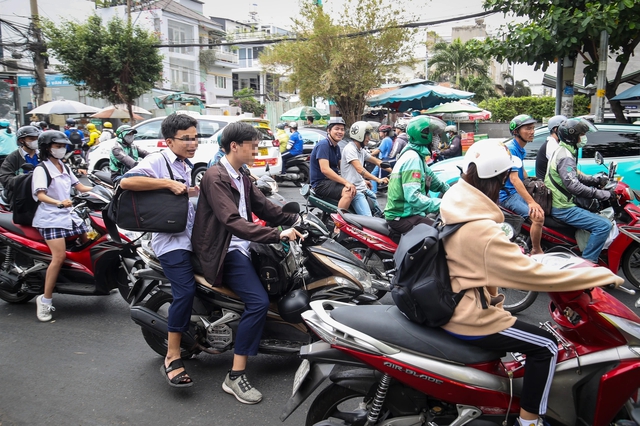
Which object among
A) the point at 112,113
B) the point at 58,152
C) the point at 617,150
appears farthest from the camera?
the point at 112,113

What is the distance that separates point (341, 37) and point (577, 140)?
17.1 metres

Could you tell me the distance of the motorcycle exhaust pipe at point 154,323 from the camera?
3730mm

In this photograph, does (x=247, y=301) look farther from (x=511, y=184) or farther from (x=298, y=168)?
(x=298, y=168)

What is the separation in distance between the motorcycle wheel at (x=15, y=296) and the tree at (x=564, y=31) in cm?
863

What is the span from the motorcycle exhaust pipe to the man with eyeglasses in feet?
0.45

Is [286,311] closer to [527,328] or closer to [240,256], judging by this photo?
[240,256]

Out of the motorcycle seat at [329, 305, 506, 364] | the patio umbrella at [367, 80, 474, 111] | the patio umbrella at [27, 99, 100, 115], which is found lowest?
the motorcycle seat at [329, 305, 506, 364]

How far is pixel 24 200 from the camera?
4.93m

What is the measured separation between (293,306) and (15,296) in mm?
3405

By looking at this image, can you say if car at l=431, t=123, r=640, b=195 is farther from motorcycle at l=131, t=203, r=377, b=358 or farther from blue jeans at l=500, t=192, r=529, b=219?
motorcycle at l=131, t=203, r=377, b=358

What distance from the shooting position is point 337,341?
2.50 meters

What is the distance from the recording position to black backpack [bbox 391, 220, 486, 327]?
2373 mm

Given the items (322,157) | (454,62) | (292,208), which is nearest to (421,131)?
(292,208)

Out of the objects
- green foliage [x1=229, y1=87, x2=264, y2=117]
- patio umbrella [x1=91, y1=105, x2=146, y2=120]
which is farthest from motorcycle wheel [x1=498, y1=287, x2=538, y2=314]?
green foliage [x1=229, y1=87, x2=264, y2=117]
